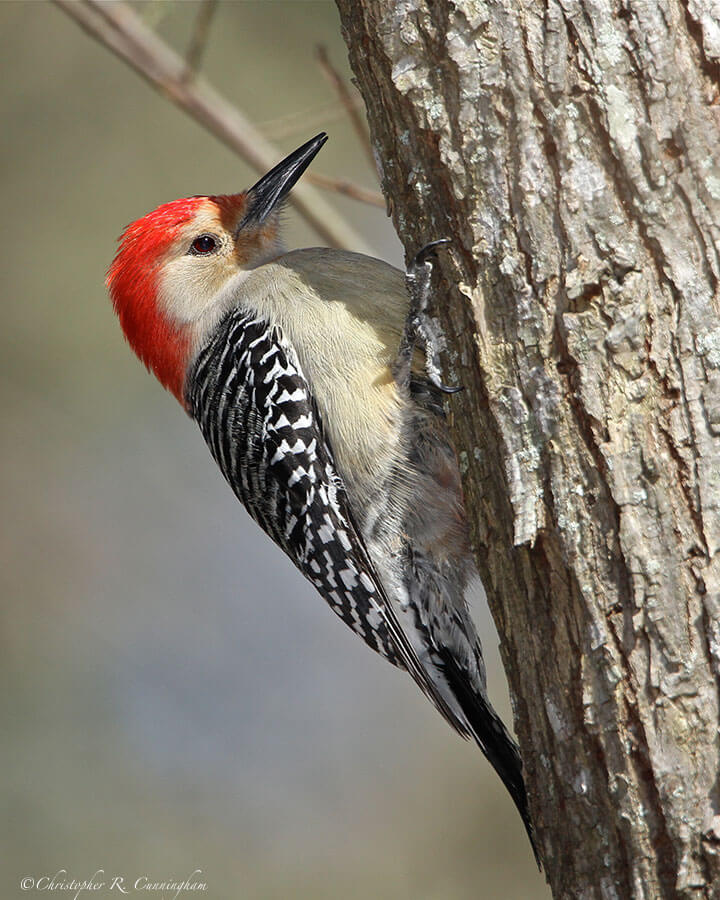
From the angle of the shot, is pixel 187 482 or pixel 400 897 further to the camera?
pixel 187 482

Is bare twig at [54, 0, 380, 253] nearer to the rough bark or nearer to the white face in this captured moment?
the white face

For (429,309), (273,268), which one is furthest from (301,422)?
(429,309)

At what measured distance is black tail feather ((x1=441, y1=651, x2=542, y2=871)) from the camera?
3.29 metres

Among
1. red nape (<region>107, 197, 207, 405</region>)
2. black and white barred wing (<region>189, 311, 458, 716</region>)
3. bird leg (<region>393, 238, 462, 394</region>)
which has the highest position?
red nape (<region>107, 197, 207, 405</region>)

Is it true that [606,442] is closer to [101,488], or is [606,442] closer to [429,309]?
[429,309]

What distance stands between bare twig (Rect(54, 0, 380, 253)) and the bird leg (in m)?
0.99

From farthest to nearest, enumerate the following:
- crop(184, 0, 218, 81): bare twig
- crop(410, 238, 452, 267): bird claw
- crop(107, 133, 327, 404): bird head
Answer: crop(107, 133, 327, 404): bird head, crop(184, 0, 218, 81): bare twig, crop(410, 238, 452, 267): bird claw

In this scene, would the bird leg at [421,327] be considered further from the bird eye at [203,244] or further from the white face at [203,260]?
the bird eye at [203,244]

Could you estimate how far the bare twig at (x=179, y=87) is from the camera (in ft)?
13.5

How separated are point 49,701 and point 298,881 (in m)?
2.19

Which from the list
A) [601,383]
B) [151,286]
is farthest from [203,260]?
[601,383]

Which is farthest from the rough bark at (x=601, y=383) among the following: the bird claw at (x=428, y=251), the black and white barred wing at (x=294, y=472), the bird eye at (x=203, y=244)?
the bird eye at (x=203, y=244)

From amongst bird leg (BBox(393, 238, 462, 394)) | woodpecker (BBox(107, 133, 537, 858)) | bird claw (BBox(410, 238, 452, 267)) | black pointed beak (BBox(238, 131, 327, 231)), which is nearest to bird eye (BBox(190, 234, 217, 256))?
black pointed beak (BBox(238, 131, 327, 231))

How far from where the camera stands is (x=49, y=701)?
718cm
